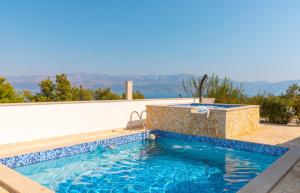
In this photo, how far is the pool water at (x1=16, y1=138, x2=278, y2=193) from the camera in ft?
Result: 18.3

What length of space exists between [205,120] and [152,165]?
2.84 m

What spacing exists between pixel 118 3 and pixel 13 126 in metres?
24.3

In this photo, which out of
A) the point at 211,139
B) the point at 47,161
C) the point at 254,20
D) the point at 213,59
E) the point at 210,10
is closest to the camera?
the point at 47,161

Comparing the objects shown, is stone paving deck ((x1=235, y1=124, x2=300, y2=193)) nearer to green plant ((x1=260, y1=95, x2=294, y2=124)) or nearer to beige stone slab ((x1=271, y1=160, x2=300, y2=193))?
beige stone slab ((x1=271, y1=160, x2=300, y2=193))

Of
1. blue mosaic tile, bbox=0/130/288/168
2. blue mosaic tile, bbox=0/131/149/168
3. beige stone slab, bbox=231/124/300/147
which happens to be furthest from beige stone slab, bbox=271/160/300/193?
blue mosaic tile, bbox=0/131/149/168

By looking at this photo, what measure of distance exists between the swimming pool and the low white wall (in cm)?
138

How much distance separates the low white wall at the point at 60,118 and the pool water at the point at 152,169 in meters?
1.51

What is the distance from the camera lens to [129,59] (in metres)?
50.2

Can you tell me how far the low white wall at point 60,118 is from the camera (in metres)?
7.57

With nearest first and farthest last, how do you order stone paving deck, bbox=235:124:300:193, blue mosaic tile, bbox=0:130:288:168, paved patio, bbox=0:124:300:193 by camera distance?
stone paving deck, bbox=235:124:300:193 < paved patio, bbox=0:124:300:193 < blue mosaic tile, bbox=0:130:288:168

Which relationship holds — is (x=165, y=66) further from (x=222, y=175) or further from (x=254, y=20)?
(x=222, y=175)

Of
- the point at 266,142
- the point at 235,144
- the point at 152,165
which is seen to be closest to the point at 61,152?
the point at 152,165

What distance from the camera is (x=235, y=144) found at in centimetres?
824

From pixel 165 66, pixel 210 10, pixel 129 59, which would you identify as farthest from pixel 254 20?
pixel 129 59
